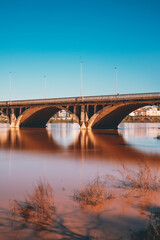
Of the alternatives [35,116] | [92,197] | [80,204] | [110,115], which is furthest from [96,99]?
[80,204]

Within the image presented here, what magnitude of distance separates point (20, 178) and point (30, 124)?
81.8 metres

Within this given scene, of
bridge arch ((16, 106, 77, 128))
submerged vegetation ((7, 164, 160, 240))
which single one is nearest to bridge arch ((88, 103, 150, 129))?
bridge arch ((16, 106, 77, 128))

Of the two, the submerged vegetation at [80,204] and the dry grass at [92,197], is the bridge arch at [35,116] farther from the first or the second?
the dry grass at [92,197]

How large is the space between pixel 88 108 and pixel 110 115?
6413 mm

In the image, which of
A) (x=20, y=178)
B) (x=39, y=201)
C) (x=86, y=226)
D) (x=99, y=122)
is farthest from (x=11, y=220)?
(x=99, y=122)

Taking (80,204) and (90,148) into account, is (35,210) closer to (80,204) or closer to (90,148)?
(80,204)

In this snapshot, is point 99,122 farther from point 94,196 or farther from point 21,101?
point 94,196

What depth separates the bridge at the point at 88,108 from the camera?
6125 centimetres

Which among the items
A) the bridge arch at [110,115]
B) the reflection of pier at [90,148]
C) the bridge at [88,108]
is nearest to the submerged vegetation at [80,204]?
the reflection of pier at [90,148]

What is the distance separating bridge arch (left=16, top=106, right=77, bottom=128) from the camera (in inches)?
3310

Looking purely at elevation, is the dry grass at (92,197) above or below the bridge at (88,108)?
below

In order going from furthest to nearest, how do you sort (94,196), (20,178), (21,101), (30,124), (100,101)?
(30,124) → (21,101) → (100,101) → (20,178) → (94,196)

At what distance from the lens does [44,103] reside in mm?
78375

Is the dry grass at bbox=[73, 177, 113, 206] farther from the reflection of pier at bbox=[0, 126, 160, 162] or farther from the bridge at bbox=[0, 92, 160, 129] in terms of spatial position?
the bridge at bbox=[0, 92, 160, 129]
